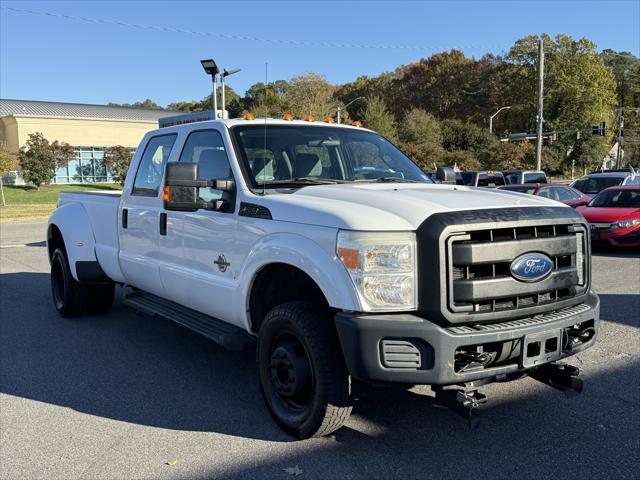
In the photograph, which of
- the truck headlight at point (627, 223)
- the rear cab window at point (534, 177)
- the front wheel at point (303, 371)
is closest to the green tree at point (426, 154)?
the rear cab window at point (534, 177)

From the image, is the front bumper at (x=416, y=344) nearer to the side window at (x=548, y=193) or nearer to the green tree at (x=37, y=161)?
the side window at (x=548, y=193)

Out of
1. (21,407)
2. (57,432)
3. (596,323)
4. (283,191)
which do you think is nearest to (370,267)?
(283,191)

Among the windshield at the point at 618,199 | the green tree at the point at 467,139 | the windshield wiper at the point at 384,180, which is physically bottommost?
the windshield at the point at 618,199

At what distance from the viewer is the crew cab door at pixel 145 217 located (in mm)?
5340

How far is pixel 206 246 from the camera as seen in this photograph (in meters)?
4.59

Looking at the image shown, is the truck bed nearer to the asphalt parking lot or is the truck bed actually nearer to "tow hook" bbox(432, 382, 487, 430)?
the asphalt parking lot

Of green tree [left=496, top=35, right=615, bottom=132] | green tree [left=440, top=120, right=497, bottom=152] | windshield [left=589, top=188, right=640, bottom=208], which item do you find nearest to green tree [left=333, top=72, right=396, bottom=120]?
green tree [left=496, top=35, right=615, bottom=132]

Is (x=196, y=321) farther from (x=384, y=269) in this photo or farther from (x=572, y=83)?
(x=572, y=83)

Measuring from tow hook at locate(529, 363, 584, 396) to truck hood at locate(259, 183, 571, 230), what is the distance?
1.04 meters

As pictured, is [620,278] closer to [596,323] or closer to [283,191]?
[596,323]

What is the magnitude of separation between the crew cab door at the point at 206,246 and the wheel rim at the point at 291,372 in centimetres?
62

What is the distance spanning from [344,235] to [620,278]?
7.89m

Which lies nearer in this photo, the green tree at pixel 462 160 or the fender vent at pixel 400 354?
the fender vent at pixel 400 354

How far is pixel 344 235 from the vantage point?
11.0 ft
